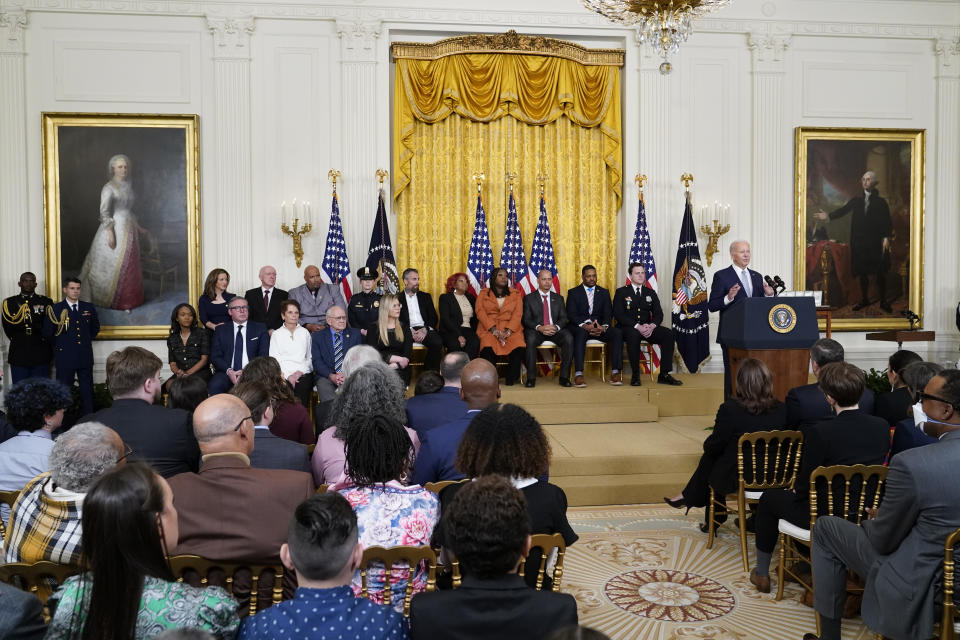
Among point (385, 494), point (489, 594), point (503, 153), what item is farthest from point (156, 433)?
point (503, 153)

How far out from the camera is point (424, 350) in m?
9.73

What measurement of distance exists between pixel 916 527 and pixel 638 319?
6.52 metres

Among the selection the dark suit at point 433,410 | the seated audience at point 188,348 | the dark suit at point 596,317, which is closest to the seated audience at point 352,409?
the dark suit at point 433,410

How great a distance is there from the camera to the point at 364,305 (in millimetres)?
9031

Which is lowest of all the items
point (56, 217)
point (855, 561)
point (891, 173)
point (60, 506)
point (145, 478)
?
point (855, 561)

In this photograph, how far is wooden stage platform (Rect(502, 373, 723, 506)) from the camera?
6.34 metres

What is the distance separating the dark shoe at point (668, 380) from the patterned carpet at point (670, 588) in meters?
3.44

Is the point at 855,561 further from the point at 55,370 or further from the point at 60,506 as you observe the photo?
the point at 55,370

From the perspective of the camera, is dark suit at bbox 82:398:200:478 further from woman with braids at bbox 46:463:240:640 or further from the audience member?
the audience member

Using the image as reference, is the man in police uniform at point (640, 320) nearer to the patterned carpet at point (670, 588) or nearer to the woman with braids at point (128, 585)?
the patterned carpet at point (670, 588)

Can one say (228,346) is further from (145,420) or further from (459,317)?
(145,420)

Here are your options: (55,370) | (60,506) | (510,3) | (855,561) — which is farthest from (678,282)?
(60,506)

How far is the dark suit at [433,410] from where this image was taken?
14.9 feet

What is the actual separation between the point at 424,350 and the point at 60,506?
7.28m
